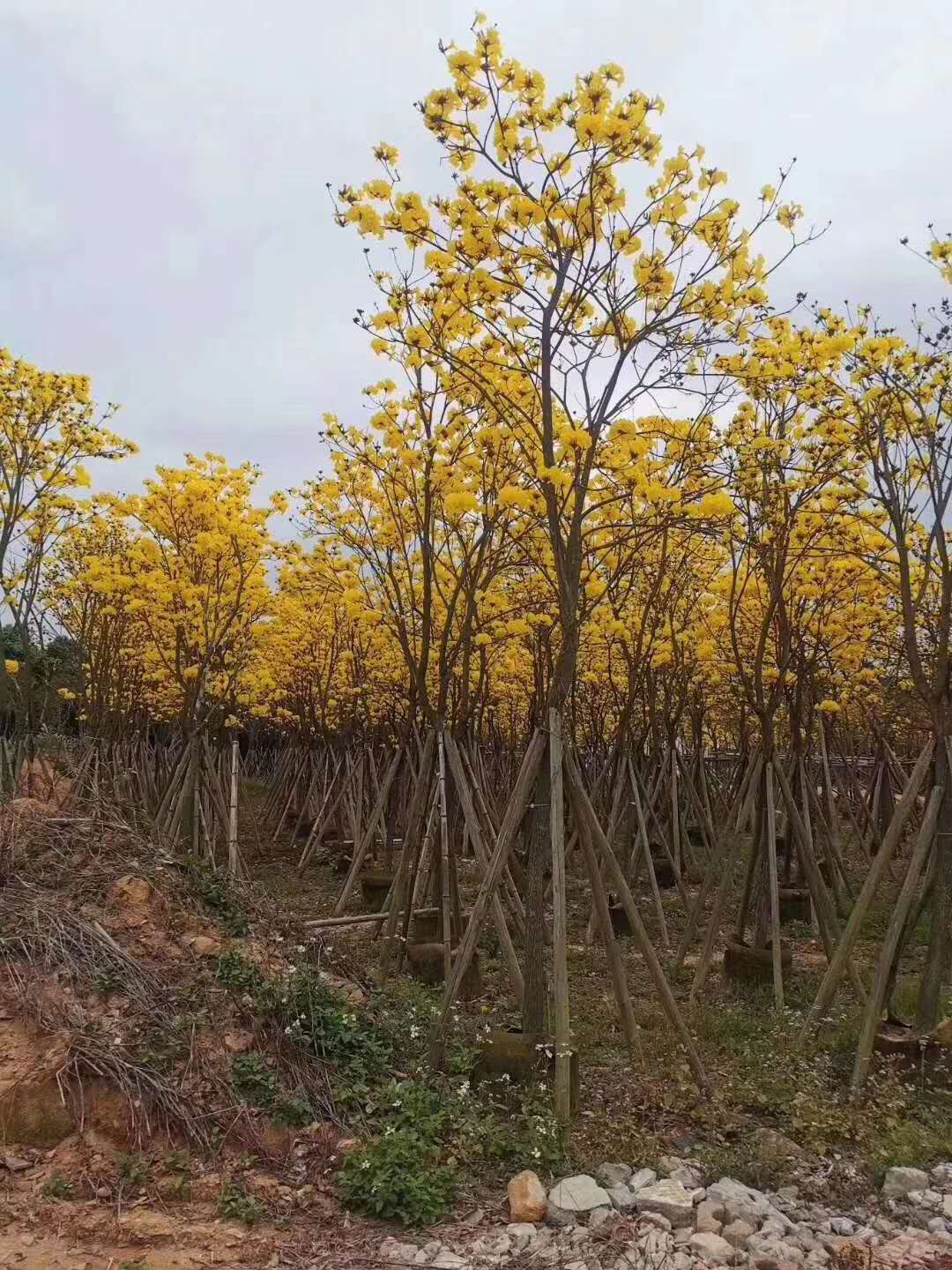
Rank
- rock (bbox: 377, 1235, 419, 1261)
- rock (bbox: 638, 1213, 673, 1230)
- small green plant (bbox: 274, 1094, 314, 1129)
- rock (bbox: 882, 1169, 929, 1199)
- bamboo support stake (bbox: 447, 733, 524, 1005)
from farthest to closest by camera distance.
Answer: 1. bamboo support stake (bbox: 447, 733, 524, 1005)
2. small green plant (bbox: 274, 1094, 314, 1129)
3. rock (bbox: 882, 1169, 929, 1199)
4. rock (bbox: 638, 1213, 673, 1230)
5. rock (bbox: 377, 1235, 419, 1261)

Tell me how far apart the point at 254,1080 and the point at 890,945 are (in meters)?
3.44

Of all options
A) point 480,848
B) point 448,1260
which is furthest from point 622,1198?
point 480,848

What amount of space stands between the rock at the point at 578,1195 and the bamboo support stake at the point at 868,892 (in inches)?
80.0

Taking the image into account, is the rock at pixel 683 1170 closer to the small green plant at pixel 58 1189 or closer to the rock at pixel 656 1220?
the rock at pixel 656 1220

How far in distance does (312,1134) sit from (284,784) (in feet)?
52.0

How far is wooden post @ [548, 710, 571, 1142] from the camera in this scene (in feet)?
13.6

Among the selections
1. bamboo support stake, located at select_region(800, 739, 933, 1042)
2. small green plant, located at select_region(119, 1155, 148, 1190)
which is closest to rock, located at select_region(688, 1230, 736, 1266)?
bamboo support stake, located at select_region(800, 739, 933, 1042)

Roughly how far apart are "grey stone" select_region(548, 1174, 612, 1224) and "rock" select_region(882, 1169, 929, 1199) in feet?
3.80

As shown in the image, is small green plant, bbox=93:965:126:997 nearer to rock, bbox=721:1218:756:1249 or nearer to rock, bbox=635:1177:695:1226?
rock, bbox=635:1177:695:1226

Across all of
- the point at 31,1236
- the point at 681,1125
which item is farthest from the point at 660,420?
the point at 31,1236

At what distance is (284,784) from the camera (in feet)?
63.9

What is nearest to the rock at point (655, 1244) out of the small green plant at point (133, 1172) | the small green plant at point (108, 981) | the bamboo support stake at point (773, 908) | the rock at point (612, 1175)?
the rock at point (612, 1175)

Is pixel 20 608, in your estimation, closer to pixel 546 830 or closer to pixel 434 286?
pixel 434 286

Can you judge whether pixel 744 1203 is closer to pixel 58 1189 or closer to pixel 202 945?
pixel 58 1189
